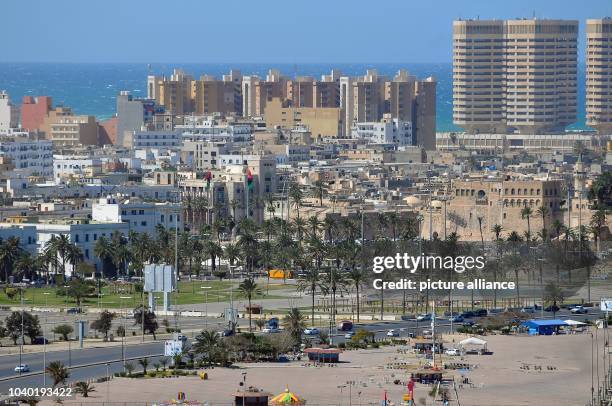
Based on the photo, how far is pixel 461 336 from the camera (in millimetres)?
113875

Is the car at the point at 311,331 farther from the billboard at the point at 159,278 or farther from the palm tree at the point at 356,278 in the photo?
the billboard at the point at 159,278

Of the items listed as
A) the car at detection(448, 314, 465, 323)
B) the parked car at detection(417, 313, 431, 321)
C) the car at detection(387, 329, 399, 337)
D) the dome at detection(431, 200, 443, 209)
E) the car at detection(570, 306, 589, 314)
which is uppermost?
the dome at detection(431, 200, 443, 209)

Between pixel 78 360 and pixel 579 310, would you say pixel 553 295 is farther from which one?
pixel 78 360

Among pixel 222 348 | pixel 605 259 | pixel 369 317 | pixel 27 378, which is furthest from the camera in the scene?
pixel 605 259

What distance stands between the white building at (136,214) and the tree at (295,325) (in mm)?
42864

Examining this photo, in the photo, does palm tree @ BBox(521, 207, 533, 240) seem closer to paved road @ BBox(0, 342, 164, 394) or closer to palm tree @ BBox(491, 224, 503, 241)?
palm tree @ BBox(491, 224, 503, 241)

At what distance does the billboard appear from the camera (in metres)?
120

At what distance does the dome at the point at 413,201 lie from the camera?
176425 millimetres

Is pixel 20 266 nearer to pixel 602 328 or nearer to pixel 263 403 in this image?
pixel 602 328

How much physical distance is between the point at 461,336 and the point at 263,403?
26.5 metres

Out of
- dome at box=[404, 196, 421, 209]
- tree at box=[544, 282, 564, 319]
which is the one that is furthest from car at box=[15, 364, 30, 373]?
dome at box=[404, 196, 421, 209]

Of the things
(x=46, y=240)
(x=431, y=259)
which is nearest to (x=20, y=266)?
(x=46, y=240)

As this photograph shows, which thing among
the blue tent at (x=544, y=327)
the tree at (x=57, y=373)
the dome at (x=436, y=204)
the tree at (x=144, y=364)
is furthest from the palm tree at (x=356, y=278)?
the dome at (x=436, y=204)

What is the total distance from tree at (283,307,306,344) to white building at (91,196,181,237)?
42864 mm
